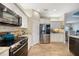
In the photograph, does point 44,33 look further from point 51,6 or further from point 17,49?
point 17,49

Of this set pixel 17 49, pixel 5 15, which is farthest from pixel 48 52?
pixel 5 15

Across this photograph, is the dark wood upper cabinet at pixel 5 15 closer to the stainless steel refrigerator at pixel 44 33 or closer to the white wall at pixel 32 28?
the white wall at pixel 32 28

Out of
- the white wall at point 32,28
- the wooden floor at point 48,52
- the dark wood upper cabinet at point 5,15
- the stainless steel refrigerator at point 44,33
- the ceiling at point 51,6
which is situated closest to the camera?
the dark wood upper cabinet at point 5,15

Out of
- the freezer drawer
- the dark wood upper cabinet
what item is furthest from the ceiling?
the freezer drawer

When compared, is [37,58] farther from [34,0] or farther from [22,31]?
[22,31]

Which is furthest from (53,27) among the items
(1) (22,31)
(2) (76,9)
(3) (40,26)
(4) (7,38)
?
(4) (7,38)

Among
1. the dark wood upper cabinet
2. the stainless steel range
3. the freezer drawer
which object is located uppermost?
the dark wood upper cabinet

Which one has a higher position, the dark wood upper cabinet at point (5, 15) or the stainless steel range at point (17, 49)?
the dark wood upper cabinet at point (5, 15)

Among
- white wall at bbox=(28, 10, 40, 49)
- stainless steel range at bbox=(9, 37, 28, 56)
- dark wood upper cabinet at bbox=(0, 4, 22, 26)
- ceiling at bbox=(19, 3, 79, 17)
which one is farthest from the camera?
white wall at bbox=(28, 10, 40, 49)

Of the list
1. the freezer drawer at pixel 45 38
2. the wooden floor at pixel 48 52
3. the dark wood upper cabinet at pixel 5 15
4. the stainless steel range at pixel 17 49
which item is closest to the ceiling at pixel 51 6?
the dark wood upper cabinet at pixel 5 15

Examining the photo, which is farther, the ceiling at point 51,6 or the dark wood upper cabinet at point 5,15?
the ceiling at point 51,6

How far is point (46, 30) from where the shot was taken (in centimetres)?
754

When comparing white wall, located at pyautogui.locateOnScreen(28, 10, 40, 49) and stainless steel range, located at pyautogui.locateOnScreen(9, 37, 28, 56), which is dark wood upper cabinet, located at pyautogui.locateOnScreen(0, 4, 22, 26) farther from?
→ white wall, located at pyautogui.locateOnScreen(28, 10, 40, 49)

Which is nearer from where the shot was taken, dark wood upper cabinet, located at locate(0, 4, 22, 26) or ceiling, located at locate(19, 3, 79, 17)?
dark wood upper cabinet, located at locate(0, 4, 22, 26)
